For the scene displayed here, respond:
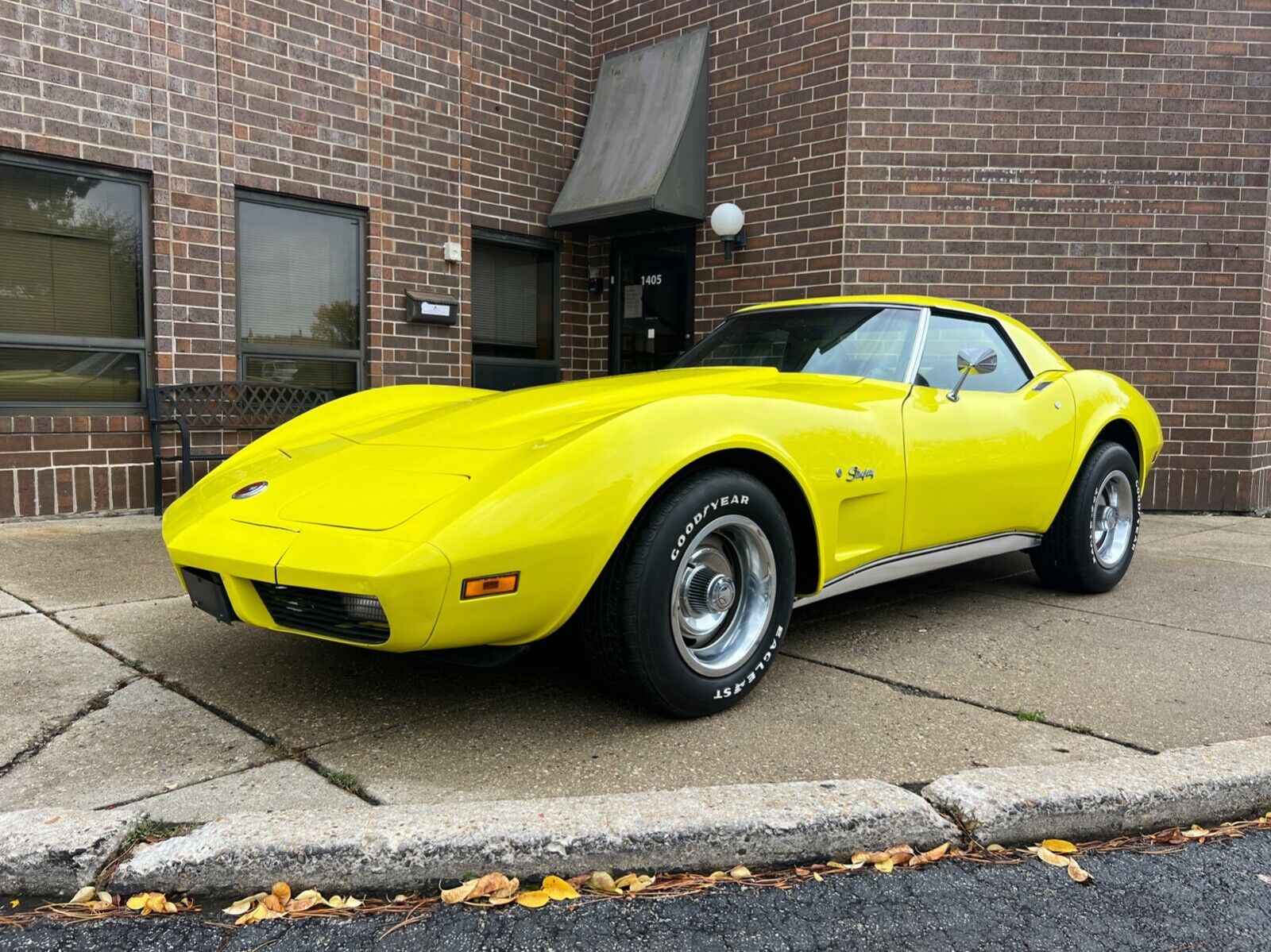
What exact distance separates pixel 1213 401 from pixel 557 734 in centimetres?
714

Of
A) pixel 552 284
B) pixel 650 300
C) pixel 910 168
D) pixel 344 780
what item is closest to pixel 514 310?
pixel 552 284

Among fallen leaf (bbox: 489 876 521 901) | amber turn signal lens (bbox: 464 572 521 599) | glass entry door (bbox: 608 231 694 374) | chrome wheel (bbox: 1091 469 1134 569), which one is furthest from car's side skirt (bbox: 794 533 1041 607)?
glass entry door (bbox: 608 231 694 374)

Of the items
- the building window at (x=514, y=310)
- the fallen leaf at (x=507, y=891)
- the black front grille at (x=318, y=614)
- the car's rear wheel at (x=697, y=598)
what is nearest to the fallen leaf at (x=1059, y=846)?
the car's rear wheel at (x=697, y=598)

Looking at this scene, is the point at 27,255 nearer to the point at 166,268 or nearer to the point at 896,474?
the point at 166,268

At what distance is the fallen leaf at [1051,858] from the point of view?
213 centimetres

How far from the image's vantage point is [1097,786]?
2314 millimetres

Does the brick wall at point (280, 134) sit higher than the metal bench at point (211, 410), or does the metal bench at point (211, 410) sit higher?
the brick wall at point (280, 134)

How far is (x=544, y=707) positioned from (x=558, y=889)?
967 millimetres

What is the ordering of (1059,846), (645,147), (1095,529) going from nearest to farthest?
(1059,846) < (1095,529) < (645,147)

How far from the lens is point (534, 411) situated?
119 inches

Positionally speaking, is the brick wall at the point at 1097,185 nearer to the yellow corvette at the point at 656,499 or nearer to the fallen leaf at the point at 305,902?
the yellow corvette at the point at 656,499

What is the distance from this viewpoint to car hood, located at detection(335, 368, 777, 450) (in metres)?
2.79

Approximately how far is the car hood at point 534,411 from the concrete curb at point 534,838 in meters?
1.02

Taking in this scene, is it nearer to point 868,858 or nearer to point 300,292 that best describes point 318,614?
point 868,858
